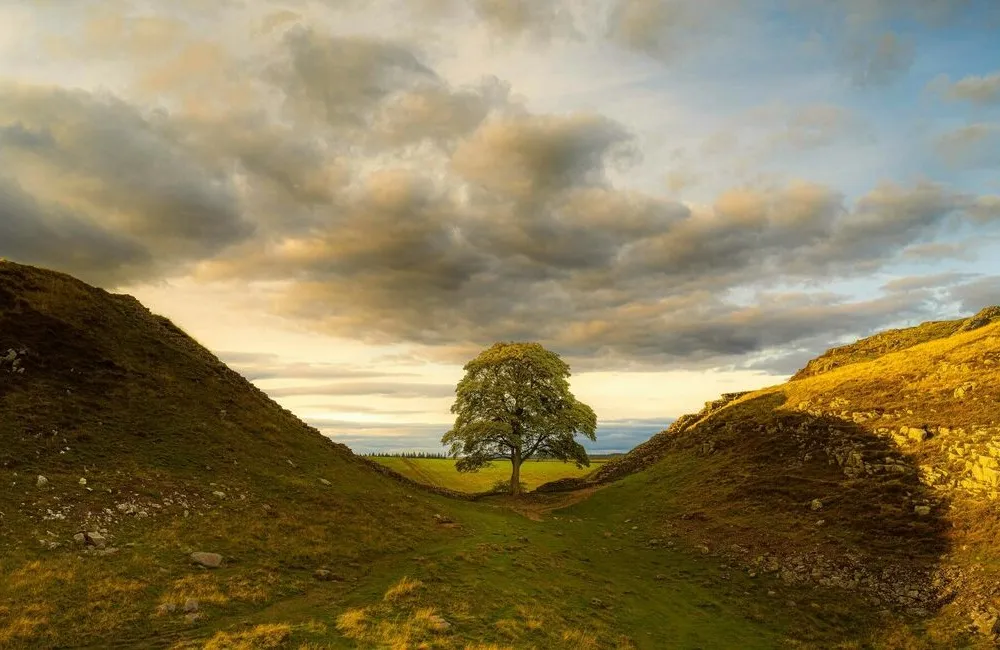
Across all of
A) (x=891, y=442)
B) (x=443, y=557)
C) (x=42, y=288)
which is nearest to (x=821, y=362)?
(x=891, y=442)

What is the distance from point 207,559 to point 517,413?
1483 inches

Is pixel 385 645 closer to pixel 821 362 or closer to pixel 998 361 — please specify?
pixel 998 361

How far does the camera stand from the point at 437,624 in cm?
1686

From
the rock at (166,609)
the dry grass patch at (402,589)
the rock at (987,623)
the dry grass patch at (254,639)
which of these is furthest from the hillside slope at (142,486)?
the rock at (987,623)

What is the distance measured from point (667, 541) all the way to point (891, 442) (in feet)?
56.5

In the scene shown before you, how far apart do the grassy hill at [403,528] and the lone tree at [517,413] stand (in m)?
8.91

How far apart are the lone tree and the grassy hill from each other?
891 centimetres

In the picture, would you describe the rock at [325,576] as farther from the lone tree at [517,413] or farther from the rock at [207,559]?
the lone tree at [517,413]

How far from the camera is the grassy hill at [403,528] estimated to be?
1750 centimetres

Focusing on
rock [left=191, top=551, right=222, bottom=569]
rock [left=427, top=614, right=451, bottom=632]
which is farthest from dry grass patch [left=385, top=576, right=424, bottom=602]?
rock [left=191, top=551, right=222, bottom=569]

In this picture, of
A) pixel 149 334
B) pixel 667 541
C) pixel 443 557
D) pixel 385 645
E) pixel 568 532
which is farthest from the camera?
pixel 149 334

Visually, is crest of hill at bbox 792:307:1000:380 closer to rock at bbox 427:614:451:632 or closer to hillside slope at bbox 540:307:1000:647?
hillside slope at bbox 540:307:1000:647

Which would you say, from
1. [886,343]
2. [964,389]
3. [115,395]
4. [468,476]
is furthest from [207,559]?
[468,476]

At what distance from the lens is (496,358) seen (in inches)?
2231
